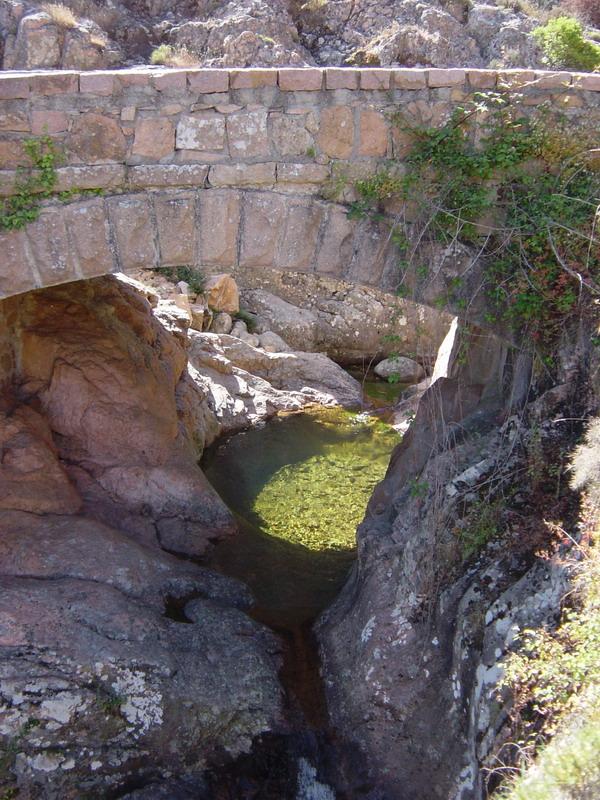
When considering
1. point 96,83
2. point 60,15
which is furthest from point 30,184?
point 60,15

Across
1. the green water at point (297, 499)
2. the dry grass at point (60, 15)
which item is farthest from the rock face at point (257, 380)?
the dry grass at point (60, 15)

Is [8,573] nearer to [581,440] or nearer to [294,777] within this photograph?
[294,777]

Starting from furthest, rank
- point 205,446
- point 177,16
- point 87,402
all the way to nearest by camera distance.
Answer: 1. point 177,16
2. point 205,446
3. point 87,402

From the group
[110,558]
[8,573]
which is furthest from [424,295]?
[8,573]

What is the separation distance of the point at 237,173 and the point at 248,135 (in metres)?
0.26

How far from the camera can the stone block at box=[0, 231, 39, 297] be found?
4.73 metres

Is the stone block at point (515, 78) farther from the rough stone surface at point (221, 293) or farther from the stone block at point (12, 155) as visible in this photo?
the rough stone surface at point (221, 293)

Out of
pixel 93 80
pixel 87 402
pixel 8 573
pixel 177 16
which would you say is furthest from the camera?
pixel 177 16

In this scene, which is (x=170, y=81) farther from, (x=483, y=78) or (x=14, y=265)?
(x=483, y=78)

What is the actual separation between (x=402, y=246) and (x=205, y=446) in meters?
5.29

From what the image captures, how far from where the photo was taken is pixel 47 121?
15.2 feet

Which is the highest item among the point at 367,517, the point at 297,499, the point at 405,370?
the point at 367,517

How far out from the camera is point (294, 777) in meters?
4.43

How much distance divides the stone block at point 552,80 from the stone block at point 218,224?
215 centimetres
